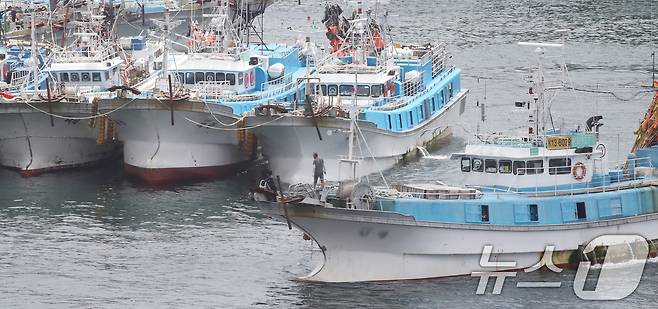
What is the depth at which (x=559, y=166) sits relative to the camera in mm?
62469

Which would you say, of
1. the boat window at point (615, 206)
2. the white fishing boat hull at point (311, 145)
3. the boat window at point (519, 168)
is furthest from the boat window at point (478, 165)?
the white fishing boat hull at point (311, 145)

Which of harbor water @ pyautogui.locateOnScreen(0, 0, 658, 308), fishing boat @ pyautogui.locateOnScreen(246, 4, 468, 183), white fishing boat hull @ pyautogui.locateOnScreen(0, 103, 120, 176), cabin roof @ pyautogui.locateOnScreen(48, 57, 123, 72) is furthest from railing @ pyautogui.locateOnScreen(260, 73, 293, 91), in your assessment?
white fishing boat hull @ pyautogui.locateOnScreen(0, 103, 120, 176)

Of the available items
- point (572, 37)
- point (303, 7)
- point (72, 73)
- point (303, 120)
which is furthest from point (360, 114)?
point (303, 7)

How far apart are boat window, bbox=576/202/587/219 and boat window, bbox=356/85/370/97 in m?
22.2

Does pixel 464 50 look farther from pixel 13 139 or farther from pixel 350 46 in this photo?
pixel 13 139

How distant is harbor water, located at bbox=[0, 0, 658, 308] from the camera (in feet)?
199

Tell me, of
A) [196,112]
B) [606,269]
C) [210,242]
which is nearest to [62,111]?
[196,112]

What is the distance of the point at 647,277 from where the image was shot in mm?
61906

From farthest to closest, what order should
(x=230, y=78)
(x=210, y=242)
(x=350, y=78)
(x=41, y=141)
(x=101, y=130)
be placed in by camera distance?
(x=230, y=78) < (x=41, y=141) < (x=350, y=78) < (x=101, y=130) < (x=210, y=242)

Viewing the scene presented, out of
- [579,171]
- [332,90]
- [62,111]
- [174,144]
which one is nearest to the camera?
[579,171]

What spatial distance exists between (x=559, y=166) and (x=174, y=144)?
2404 centimetres

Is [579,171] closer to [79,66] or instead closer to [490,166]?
[490,166]

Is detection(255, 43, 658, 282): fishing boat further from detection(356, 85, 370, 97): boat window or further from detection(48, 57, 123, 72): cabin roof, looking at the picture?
detection(48, 57, 123, 72): cabin roof

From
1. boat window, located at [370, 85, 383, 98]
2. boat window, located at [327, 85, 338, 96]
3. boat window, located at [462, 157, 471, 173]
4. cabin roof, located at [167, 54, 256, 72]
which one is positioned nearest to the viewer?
boat window, located at [462, 157, 471, 173]
